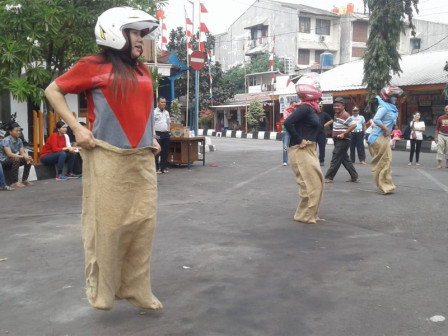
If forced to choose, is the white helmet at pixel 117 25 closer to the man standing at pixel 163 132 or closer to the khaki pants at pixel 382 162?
the khaki pants at pixel 382 162

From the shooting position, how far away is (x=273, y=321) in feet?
11.0

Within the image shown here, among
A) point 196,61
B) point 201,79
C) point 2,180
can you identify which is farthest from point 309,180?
point 201,79

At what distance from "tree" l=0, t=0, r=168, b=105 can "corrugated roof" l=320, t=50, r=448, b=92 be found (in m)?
16.5

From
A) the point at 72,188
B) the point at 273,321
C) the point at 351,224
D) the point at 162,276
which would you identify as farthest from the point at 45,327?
the point at 72,188

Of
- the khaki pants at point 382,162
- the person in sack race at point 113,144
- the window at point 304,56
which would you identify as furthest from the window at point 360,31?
the person in sack race at point 113,144

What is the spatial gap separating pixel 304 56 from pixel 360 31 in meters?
5.23

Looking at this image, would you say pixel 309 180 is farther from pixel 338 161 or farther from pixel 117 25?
pixel 338 161

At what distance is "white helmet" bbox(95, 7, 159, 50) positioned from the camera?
314cm

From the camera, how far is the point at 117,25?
10.3 ft

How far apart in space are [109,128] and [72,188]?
7.14 meters

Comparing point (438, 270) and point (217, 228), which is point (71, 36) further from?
point (438, 270)

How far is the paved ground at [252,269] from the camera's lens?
131 inches

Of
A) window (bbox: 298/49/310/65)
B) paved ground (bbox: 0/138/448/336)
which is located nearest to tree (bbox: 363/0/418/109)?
paved ground (bbox: 0/138/448/336)

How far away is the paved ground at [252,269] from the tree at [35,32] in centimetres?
288
